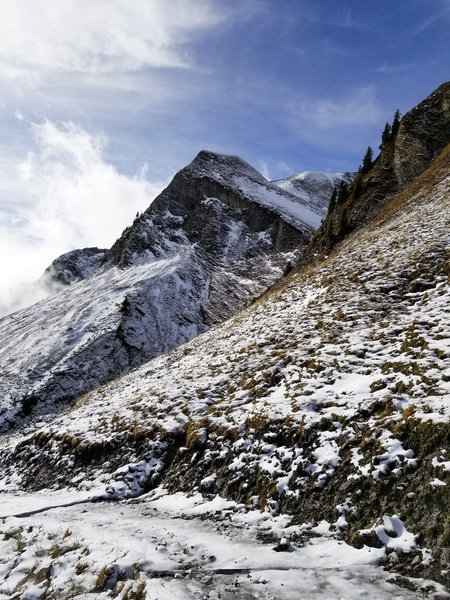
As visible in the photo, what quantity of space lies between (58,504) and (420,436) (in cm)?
1128

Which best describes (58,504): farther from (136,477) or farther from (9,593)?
(9,593)

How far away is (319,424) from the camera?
32.8 feet

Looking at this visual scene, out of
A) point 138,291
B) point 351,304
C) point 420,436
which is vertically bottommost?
point 420,436

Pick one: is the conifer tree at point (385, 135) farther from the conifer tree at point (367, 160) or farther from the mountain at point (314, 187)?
the mountain at point (314, 187)

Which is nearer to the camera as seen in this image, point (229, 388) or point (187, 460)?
point (187, 460)

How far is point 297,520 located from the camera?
8.03 m

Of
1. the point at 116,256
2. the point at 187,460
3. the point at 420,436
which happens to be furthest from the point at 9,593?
the point at 116,256

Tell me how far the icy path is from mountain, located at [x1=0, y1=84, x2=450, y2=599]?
43 millimetres

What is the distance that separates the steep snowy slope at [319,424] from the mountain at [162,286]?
45.4m

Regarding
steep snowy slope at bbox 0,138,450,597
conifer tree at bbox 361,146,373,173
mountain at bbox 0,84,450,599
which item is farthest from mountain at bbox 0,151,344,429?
mountain at bbox 0,84,450,599

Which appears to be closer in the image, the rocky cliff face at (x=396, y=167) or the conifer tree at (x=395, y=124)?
the rocky cliff face at (x=396, y=167)

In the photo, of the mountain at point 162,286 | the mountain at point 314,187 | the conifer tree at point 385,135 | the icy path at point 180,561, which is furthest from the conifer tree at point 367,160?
the mountain at point 314,187

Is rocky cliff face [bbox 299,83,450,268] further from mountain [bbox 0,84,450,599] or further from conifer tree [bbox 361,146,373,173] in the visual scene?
mountain [bbox 0,84,450,599]

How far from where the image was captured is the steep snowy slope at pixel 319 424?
7.27 meters
